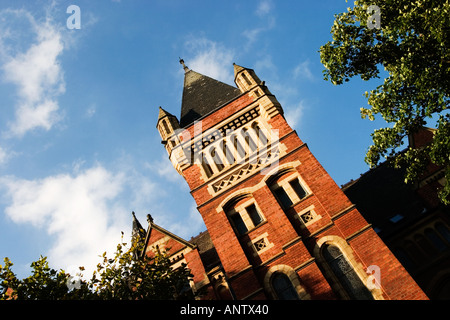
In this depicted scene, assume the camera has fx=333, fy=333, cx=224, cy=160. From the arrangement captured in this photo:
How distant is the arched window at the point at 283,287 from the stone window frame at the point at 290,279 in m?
0.14

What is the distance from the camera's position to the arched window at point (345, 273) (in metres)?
12.0

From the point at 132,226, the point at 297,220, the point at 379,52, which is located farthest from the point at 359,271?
the point at 132,226

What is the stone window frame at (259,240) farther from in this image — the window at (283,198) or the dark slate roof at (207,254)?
the dark slate roof at (207,254)

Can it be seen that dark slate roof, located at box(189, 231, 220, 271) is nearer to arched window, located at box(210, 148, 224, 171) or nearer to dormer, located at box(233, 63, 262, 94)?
arched window, located at box(210, 148, 224, 171)

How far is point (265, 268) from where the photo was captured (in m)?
13.5

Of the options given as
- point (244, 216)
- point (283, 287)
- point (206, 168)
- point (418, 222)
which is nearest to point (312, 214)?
point (244, 216)

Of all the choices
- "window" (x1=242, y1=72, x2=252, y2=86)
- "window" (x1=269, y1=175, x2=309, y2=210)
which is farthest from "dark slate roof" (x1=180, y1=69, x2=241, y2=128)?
"window" (x1=269, y1=175, x2=309, y2=210)

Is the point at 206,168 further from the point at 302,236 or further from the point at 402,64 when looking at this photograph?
the point at 402,64

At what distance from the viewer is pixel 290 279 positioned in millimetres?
12859

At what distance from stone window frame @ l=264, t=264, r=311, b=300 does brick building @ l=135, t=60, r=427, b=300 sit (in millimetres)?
38
